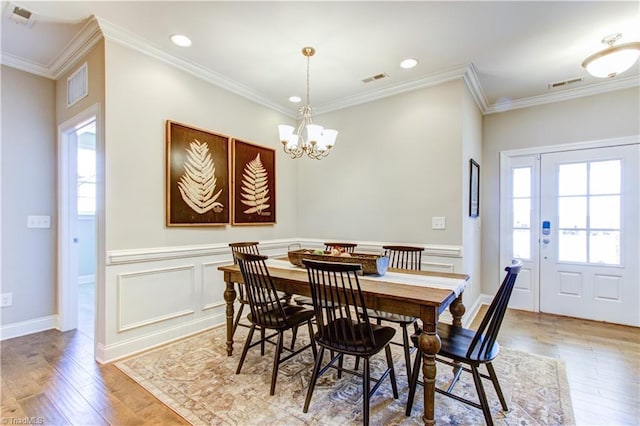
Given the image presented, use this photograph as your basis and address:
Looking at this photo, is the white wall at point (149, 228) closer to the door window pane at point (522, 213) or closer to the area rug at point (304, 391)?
the area rug at point (304, 391)

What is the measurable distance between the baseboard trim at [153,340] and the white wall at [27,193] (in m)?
1.27

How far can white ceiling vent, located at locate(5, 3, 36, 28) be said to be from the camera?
2316 mm

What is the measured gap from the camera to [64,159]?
329 centimetres

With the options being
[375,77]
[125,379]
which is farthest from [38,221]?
[375,77]

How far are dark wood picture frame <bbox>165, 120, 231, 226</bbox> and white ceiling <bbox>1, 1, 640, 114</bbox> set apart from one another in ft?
2.31

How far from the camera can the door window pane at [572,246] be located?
3.78 metres

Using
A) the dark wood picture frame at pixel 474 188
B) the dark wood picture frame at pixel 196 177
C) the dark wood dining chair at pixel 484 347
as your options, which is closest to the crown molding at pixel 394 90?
the dark wood picture frame at pixel 474 188

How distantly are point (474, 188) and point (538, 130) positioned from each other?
49.0 inches

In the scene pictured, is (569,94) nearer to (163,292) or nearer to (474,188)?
(474,188)

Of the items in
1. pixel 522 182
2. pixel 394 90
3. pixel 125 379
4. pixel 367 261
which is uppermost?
pixel 394 90

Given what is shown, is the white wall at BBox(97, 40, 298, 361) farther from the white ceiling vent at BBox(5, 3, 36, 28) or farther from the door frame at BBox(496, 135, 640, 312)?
the door frame at BBox(496, 135, 640, 312)

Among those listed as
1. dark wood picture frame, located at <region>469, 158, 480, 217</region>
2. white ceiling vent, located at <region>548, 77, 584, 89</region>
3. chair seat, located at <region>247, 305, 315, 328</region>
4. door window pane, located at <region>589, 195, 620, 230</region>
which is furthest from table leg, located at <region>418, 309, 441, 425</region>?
white ceiling vent, located at <region>548, 77, 584, 89</region>

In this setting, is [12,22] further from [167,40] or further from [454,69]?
[454,69]

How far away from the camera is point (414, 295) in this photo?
183cm
